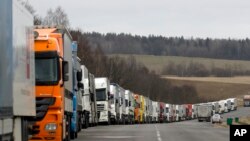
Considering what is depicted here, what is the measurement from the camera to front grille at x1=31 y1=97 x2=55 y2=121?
61.4 feet

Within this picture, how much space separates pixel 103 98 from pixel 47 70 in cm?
2982

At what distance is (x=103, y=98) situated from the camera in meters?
49.8

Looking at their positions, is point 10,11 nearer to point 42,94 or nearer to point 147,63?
point 42,94

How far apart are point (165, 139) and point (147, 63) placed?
155200 mm

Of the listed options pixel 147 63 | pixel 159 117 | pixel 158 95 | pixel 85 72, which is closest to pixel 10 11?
pixel 85 72

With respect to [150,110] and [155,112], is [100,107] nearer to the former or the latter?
[150,110]

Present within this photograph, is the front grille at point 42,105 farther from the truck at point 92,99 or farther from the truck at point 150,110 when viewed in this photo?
the truck at point 150,110

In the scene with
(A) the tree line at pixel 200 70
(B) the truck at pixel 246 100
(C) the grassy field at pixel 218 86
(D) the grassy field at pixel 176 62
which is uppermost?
(D) the grassy field at pixel 176 62

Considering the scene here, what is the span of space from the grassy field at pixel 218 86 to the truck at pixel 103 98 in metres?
114

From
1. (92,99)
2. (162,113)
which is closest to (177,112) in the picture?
(162,113)

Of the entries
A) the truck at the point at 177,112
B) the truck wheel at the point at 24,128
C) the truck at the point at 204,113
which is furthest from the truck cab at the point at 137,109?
the truck wheel at the point at 24,128

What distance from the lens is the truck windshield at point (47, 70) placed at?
19828 millimetres

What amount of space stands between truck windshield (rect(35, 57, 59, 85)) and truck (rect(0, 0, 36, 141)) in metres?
4.11

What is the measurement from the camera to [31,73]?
605 inches
